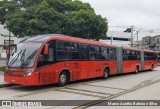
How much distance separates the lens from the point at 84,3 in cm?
3100

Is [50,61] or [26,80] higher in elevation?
[50,61]

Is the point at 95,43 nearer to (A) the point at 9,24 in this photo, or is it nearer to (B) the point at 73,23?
(B) the point at 73,23

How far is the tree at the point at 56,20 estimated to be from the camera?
24703 mm

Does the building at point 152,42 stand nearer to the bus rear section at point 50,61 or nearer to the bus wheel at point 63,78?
the bus rear section at point 50,61

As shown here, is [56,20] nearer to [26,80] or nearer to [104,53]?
[104,53]

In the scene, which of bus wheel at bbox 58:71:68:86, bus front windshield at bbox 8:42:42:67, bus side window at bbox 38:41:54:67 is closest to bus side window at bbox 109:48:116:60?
bus wheel at bbox 58:71:68:86

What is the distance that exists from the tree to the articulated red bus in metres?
5.62

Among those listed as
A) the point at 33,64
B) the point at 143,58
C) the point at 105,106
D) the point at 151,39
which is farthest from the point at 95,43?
the point at 151,39

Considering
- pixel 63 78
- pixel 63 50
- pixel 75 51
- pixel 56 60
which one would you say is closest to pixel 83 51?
pixel 75 51

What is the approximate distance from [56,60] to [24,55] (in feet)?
5.98

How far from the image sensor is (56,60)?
14.7 m

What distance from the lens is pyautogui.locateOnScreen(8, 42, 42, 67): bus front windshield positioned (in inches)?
530

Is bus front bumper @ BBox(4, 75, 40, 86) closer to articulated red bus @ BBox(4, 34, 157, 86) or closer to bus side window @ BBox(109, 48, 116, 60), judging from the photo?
articulated red bus @ BBox(4, 34, 157, 86)

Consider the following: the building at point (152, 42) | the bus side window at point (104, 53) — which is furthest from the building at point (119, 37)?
the bus side window at point (104, 53)
